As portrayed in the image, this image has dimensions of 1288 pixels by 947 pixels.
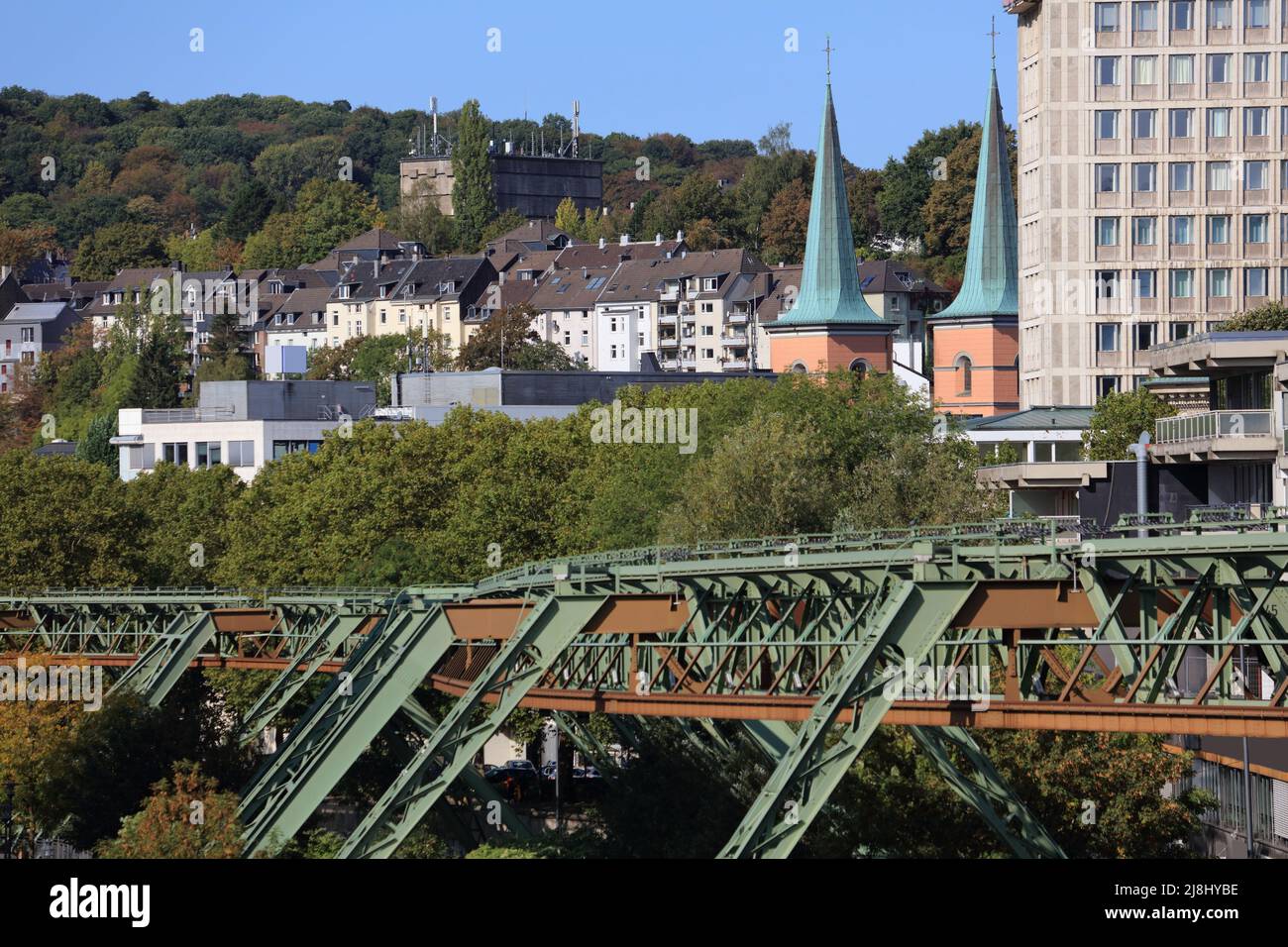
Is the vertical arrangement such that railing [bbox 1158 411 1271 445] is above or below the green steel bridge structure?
above

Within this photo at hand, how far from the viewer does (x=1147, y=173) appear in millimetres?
119438

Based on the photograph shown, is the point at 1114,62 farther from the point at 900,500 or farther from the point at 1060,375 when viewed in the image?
the point at 900,500

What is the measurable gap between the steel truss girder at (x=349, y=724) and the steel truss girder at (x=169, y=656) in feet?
32.8

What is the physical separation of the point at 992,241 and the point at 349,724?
97.6 m

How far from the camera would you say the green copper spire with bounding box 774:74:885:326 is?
146 m

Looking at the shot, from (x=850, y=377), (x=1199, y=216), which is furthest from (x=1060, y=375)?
(x=850, y=377)

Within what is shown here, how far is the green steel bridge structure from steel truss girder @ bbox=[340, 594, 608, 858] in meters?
0.07

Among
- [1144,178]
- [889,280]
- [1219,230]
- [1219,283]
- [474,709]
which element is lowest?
[474,709]

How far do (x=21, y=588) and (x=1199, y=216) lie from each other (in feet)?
202

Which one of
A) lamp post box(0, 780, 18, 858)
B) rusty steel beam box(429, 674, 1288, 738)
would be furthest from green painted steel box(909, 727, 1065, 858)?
lamp post box(0, 780, 18, 858)

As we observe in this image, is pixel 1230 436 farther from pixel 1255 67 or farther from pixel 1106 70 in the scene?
pixel 1255 67

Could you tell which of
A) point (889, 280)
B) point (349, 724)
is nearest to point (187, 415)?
point (889, 280)

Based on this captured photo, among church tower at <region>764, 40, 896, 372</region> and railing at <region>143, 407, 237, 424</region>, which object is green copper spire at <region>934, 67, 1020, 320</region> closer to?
church tower at <region>764, 40, 896, 372</region>

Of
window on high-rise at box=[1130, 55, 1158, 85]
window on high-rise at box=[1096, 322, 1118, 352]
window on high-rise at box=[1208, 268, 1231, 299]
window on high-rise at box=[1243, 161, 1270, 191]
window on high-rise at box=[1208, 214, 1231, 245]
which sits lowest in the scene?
window on high-rise at box=[1096, 322, 1118, 352]
